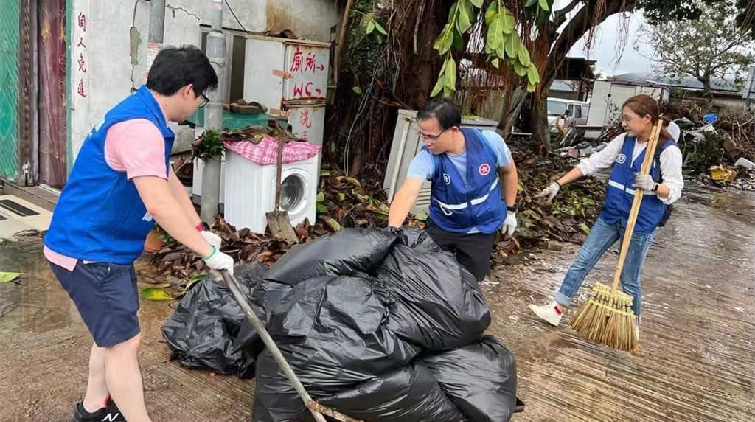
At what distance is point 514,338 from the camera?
382 cm

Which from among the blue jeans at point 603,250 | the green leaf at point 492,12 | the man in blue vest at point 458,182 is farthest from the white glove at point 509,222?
the green leaf at point 492,12

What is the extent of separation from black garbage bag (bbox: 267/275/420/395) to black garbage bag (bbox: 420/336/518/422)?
172 mm

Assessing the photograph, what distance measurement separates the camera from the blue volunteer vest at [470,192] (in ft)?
10.1

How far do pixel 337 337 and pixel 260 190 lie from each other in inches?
102

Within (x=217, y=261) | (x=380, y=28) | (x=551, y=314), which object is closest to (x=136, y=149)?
(x=217, y=261)

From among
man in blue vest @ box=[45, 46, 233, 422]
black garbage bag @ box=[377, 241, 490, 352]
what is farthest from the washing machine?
man in blue vest @ box=[45, 46, 233, 422]

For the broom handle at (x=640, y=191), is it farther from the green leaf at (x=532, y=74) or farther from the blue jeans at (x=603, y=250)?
the green leaf at (x=532, y=74)

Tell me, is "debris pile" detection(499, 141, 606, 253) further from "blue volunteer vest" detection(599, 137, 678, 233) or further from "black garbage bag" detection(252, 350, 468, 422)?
"black garbage bag" detection(252, 350, 468, 422)

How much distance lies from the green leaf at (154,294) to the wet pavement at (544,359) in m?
0.10

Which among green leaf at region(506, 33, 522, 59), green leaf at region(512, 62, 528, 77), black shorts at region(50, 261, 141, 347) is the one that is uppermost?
green leaf at region(506, 33, 522, 59)

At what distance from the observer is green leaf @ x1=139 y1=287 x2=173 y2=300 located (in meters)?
3.81

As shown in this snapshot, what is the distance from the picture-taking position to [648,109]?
350 centimetres

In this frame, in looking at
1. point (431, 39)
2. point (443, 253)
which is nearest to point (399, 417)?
point (443, 253)

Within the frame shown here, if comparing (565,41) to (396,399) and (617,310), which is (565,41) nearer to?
(617,310)
